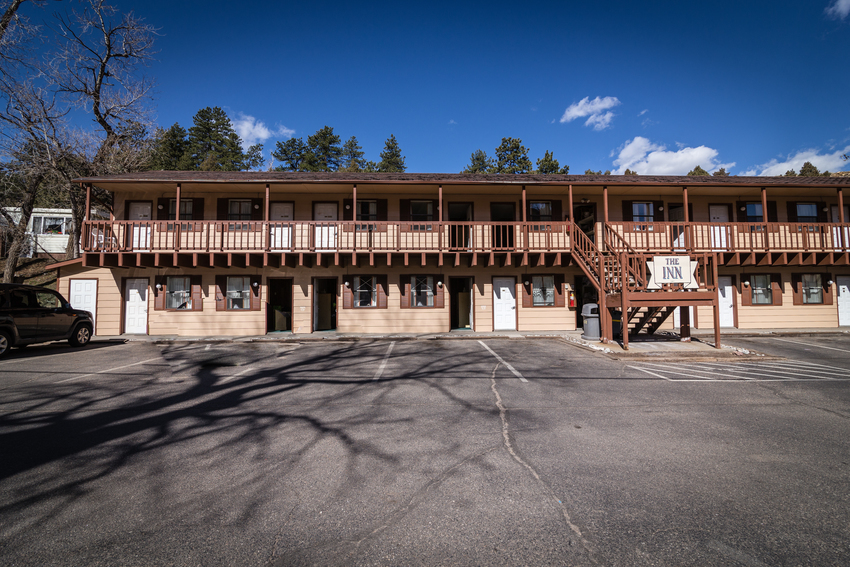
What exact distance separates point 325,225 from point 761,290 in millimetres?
19007

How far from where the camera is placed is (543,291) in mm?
16656

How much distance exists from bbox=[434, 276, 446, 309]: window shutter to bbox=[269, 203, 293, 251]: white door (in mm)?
6158

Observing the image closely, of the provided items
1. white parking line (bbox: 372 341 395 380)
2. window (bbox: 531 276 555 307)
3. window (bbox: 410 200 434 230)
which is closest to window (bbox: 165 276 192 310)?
white parking line (bbox: 372 341 395 380)

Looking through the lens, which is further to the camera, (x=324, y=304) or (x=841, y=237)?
(x=324, y=304)

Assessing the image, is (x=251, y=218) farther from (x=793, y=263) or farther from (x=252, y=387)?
(x=793, y=263)

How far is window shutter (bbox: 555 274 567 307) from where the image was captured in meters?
16.6

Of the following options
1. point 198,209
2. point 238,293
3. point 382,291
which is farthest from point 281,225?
point 382,291

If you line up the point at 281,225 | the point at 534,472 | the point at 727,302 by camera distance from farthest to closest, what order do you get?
the point at 727,302, the point at 281,225, the point at 534,472

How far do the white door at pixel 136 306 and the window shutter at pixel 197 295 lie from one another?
2.01m

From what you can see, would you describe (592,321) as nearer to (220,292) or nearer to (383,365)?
(383,365)

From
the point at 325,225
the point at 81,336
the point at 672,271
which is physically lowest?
the point at 81,336

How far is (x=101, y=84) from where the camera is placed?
22.4m

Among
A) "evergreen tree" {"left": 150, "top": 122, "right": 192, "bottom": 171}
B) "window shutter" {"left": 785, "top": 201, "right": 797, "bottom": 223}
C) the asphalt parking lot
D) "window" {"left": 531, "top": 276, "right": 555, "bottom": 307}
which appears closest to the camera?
the asphalt parking lot

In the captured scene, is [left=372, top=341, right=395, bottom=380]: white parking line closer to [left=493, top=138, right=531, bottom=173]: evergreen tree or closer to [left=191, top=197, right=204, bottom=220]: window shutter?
[left=191, top=197, right=204, bottom=220]: window shutter
